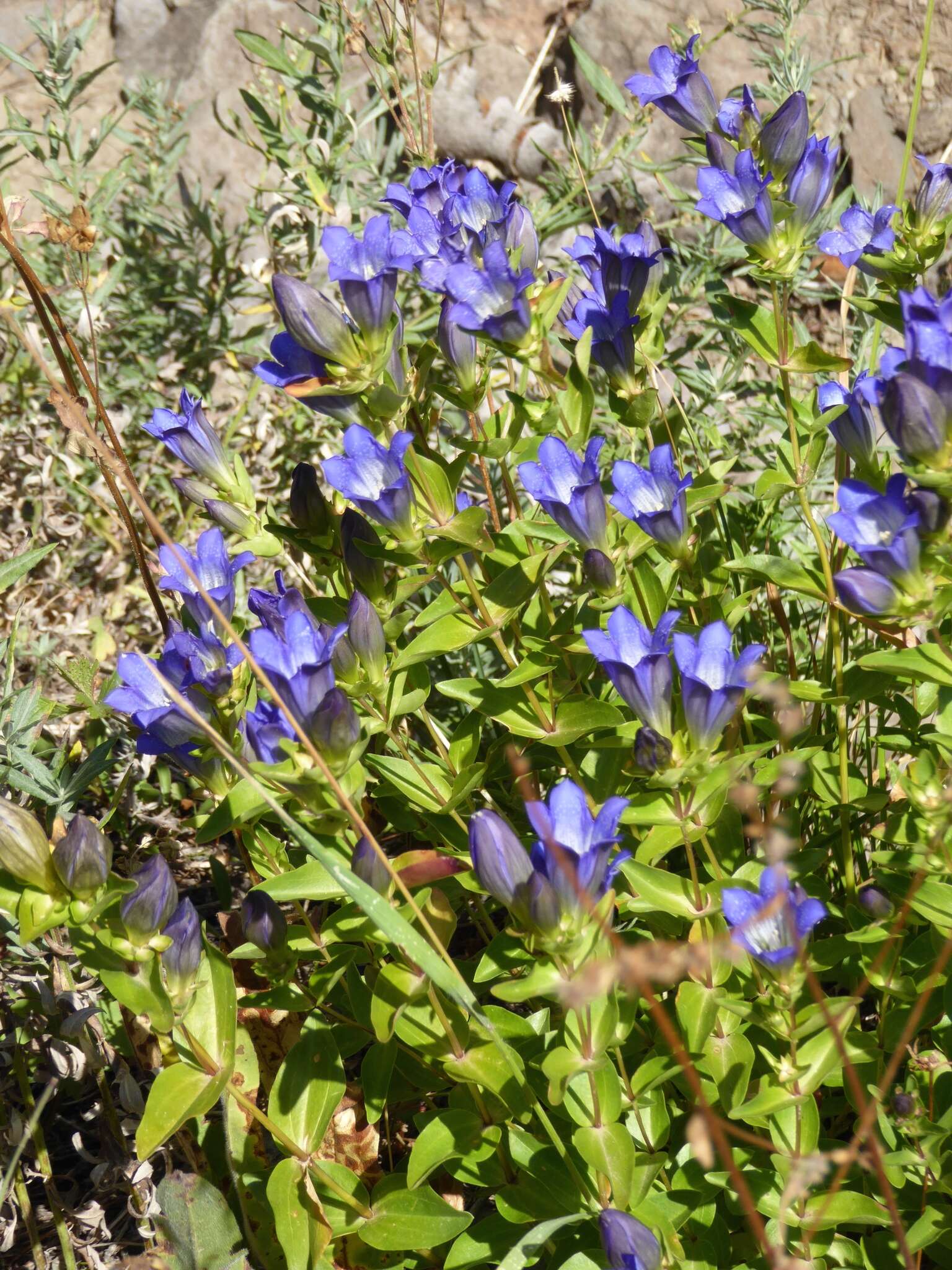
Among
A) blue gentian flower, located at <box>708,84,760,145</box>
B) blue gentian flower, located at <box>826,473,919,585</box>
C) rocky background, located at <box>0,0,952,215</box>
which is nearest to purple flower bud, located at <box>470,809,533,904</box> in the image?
blue gentian flower, located at <box>826,473,919,585</box>

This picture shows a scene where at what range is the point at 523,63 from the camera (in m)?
4.71

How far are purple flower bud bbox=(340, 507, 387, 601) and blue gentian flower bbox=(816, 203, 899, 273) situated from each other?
94 cm

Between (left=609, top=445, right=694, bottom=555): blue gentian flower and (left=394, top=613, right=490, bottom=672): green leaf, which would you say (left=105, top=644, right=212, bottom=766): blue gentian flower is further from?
(left=609, top=445, right=694, bottom=555): blue gentian flower

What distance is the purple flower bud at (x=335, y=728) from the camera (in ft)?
5.41

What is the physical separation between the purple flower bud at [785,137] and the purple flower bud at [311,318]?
81 centimetres

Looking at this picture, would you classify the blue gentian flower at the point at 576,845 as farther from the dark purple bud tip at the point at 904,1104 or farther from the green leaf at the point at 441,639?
the dark purple bud tip at the point at 904,1104

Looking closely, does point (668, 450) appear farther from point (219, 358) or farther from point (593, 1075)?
point (219, 358)

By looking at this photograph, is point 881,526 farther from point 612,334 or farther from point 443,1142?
point 443,1142

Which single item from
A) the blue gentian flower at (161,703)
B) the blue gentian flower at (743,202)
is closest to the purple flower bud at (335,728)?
the blue gentian flower at (161,703)

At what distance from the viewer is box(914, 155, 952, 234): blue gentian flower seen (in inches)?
78.4

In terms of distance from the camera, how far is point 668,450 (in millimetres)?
1869

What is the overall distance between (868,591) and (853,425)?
432 millimetres

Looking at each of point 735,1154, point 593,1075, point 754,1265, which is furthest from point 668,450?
point 754,1265

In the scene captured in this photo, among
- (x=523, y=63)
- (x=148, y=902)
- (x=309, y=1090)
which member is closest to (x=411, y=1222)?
(x=309, y=1090)
